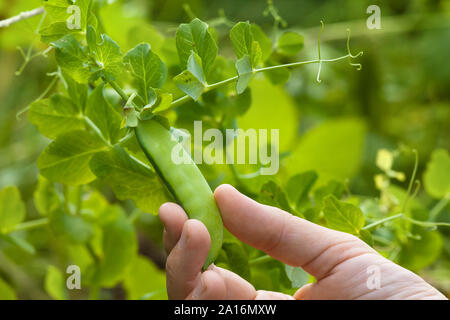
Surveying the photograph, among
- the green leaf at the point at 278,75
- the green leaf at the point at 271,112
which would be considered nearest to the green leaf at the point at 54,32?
the green leaf at the point at 278,75

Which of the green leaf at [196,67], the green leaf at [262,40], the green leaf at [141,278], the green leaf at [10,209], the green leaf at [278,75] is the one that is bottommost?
the green leaf at [141,278]

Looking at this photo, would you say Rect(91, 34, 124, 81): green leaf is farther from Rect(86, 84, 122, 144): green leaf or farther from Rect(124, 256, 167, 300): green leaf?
Rect(124, 256, 167, 300): green leaf

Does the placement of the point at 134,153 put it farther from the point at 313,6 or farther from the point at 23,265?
the point at 313,6

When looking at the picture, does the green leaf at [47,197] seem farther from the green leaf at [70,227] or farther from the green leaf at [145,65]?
the green leaf at [145,65]

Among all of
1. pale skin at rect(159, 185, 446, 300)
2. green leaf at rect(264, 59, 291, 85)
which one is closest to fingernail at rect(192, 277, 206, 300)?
pale skin at rect(159, 185, 446, 300)

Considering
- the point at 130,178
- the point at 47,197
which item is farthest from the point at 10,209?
the point at 130,178

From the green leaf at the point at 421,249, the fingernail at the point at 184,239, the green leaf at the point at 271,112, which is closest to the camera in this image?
the fingernail at the point at 184,239
